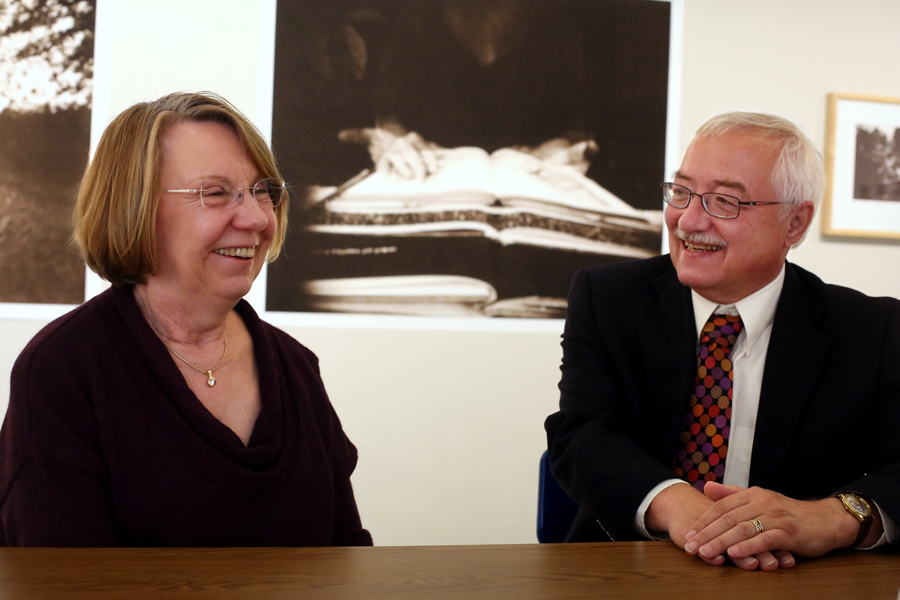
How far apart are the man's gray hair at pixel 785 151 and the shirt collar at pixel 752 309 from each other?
0.22 metres

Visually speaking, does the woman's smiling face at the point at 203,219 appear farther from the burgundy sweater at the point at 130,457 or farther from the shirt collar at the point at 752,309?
the shirt collar at the point at 752,309

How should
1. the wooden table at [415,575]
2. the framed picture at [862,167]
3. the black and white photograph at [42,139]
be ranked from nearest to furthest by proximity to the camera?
the wooden table at [415,575], the black and white photograph at [42,139], the framed picture at [862,167]

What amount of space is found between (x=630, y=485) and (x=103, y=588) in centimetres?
103

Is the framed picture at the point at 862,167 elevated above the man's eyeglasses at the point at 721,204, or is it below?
above

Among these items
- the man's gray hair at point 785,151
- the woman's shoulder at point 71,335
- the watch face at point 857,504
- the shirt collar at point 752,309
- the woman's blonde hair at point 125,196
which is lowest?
the watch face at point 857,504

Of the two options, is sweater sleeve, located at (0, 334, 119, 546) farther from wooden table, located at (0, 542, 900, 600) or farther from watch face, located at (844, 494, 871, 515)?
watch face, located at (844, 494, 871, 515)

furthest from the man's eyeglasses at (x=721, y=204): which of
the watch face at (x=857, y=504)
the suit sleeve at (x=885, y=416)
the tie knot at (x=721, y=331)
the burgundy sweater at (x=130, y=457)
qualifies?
the burgundy sweater at (x=130, y=457)

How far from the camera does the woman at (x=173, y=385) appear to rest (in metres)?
1.43

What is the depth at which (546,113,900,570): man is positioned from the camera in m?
1.85

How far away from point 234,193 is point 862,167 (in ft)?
10.8

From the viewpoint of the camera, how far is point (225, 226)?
5.47ft

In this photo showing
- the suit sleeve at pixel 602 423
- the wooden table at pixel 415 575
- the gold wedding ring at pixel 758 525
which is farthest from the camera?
the suit sleeve at pixel 602 423

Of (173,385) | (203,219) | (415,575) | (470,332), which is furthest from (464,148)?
(415,575)

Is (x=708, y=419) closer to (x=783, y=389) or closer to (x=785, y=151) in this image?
(x=783, y=389)
